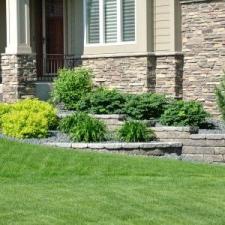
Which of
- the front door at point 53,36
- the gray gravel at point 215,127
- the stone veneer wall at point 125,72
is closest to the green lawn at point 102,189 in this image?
the gray gravel at point 215,127

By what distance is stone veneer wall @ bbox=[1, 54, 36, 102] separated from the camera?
63.6ft

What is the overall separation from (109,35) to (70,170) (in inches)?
313

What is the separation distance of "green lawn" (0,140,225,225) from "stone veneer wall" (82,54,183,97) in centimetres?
546

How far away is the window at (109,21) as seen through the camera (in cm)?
1977

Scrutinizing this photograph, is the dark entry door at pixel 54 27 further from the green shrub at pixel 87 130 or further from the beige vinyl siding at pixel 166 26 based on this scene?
the green shrub at pixel 87 130

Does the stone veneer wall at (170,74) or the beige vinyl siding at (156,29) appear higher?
the beige vinyl siding at (156,29)

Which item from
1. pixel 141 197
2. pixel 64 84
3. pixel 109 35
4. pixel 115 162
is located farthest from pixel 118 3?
pixel 141 197

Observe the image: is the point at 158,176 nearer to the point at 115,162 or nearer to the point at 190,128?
the point at 115,162

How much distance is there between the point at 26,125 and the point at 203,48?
524cm

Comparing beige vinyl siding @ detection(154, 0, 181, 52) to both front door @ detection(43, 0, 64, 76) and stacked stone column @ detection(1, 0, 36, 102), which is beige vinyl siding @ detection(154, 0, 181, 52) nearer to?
stacked stone column @ detection(1, 0, 36, 102)

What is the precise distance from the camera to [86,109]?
1812cm

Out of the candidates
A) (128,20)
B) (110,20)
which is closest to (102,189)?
(128,20)

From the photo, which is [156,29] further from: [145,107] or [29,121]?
[29,121]

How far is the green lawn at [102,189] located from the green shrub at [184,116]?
2506 mm
